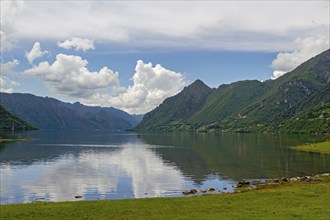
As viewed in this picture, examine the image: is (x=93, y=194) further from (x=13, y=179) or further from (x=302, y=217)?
(x=302, y=217)

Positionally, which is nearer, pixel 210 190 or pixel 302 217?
pixel 302 217

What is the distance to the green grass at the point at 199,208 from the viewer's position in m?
47.8

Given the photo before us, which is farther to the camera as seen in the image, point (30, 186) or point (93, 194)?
point (30, 186)

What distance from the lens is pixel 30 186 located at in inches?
3634

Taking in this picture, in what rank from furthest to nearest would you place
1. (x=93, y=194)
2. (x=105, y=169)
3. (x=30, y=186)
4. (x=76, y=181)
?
(x=105, y=169) < (x=76, y=181) < (x=30, y=186) < (x=93, y=194)

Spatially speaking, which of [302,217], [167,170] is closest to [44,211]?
[302,217]

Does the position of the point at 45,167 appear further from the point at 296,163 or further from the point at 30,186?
the point at 296,163

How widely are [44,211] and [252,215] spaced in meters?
28.4

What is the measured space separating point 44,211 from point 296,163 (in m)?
110

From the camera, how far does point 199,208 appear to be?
53625 millimetres

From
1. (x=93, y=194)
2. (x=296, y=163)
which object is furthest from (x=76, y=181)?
(x=296, y=163)

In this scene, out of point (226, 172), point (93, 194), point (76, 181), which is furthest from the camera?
point (226, 172)

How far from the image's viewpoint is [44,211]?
53000 millimetres

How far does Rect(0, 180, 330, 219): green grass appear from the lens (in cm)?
4781
